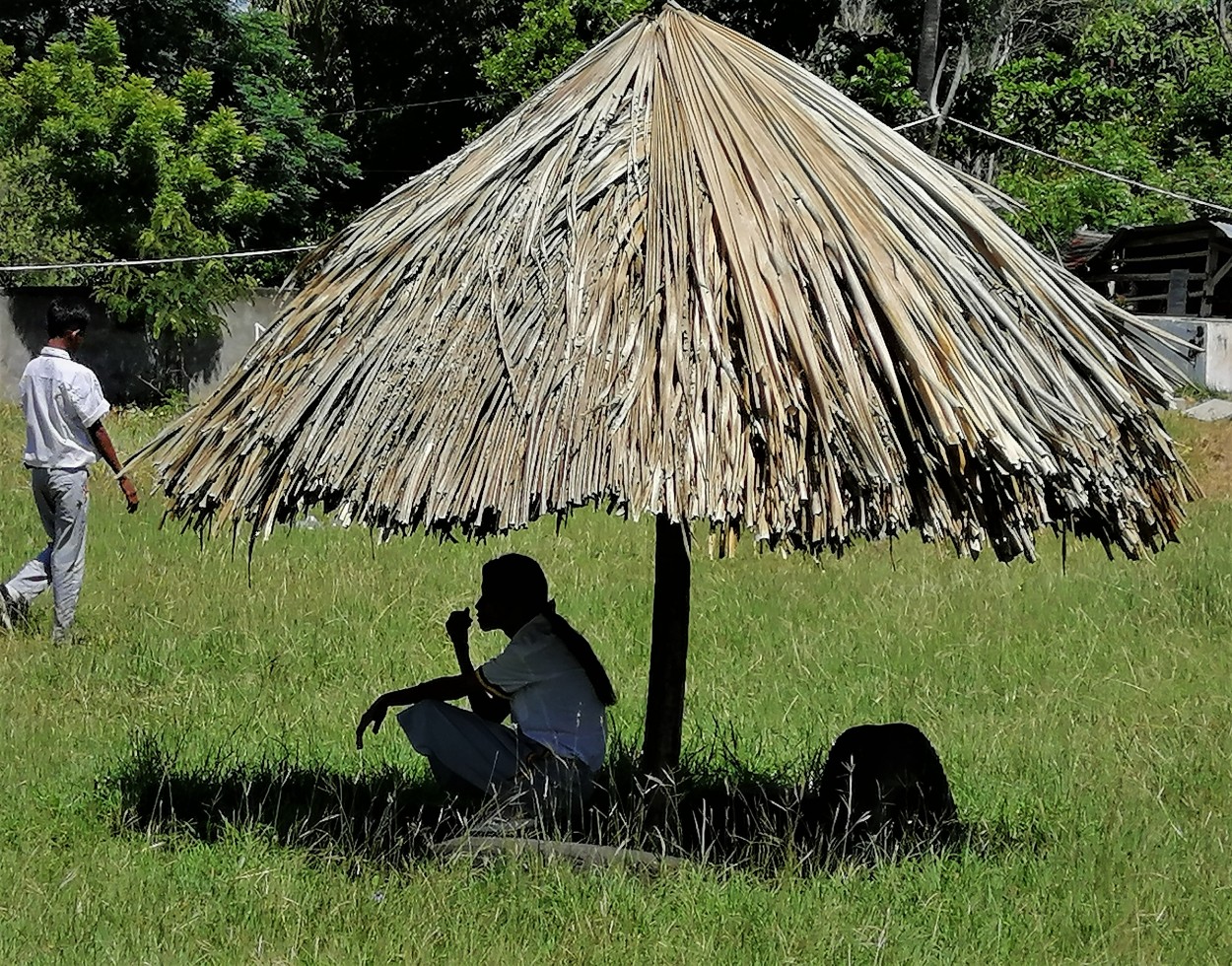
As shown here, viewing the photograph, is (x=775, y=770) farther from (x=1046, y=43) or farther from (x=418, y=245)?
(x=1046, y=43)

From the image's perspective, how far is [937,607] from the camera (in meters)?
9.86

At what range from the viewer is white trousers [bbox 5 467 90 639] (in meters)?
8.38

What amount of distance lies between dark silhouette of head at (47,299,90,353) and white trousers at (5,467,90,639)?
0.70 metres

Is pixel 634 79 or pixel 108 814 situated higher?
pixel 634 79

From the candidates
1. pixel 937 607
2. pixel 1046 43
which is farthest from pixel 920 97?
pixel 1046 43

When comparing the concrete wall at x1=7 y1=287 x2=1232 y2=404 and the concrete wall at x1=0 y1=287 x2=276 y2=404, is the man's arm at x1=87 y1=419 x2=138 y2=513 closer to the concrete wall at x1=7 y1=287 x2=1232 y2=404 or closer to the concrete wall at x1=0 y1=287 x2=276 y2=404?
the concrete wall at x1=7 y1=287 x2=1232 y2=404

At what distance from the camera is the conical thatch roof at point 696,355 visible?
14.9 ft

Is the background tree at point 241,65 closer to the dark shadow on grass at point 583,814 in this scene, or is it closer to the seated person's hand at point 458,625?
the dark shadow on grass at point 583,814

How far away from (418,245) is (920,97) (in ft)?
56.4

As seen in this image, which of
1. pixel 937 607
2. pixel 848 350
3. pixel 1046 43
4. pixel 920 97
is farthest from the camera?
pixel 1046 43

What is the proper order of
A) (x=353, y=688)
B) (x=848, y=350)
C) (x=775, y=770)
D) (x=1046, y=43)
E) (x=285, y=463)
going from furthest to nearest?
(x=1046, y=43), (x=353, y=688), (x=775, y=770), (x=285, y=463), (x=848, y=350)

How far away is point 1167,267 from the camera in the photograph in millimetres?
27609

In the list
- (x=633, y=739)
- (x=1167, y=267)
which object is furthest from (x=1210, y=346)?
(x=633, y=739)

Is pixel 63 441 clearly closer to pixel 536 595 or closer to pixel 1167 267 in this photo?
pixel 536 595
